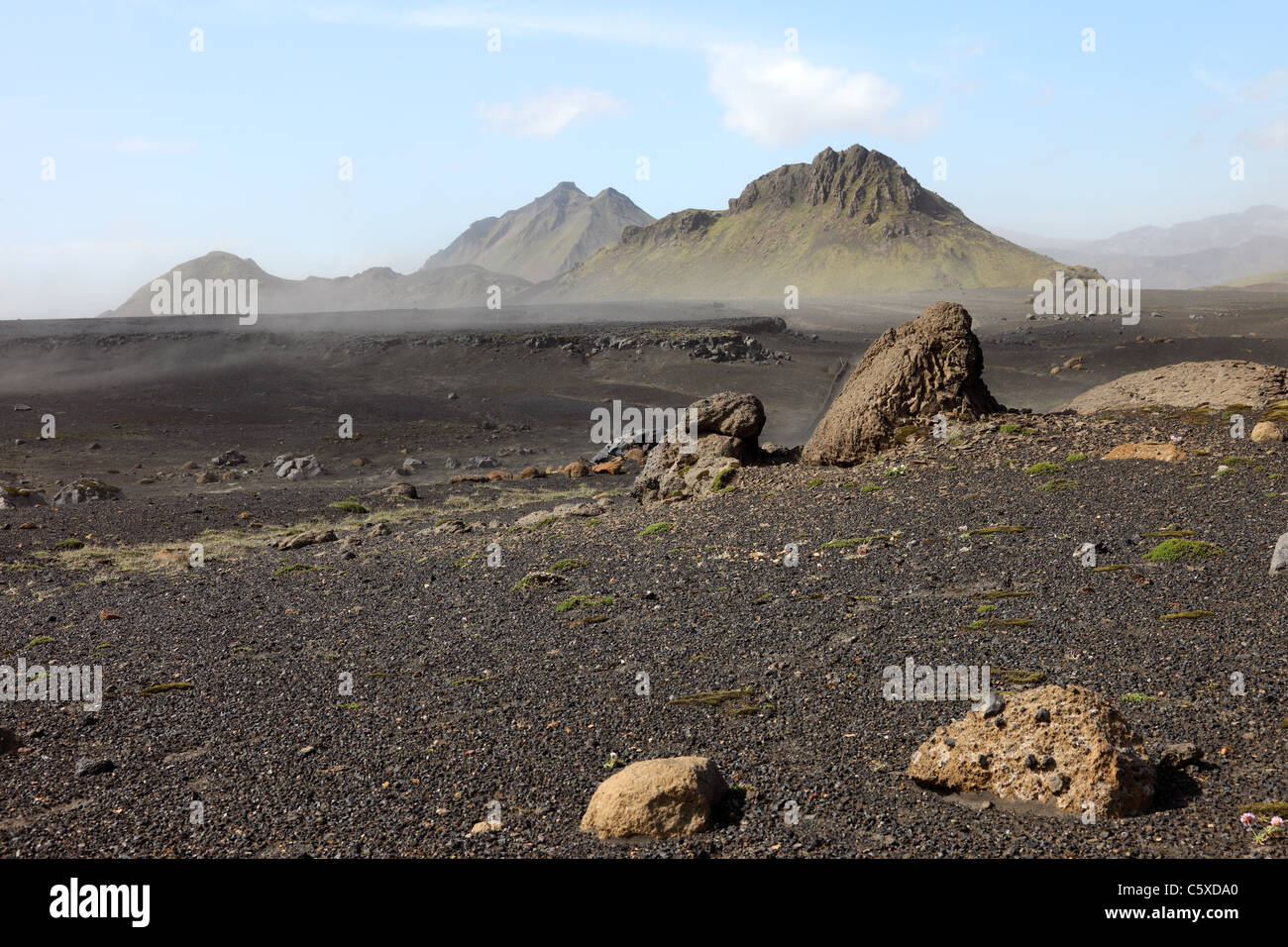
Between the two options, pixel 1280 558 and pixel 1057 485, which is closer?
pixel 1280 558

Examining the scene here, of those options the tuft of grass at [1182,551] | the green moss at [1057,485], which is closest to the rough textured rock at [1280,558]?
the tuft of grass at [1182,551]

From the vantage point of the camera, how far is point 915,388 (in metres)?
17.6

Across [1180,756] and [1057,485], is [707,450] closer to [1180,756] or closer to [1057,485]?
[1057,485]

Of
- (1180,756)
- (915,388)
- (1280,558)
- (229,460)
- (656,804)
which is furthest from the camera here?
(229,460)

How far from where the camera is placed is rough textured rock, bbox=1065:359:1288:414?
18703mm

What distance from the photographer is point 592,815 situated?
6.54 metres

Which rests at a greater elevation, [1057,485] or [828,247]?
[828,247]

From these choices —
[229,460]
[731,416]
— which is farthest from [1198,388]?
[229,460]

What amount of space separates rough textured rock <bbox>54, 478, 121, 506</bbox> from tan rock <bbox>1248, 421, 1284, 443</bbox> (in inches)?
1029

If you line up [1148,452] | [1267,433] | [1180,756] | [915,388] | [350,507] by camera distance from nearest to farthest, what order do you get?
[1180,756]
[1148,452]
[1267,433]
[915,388]
[350,507]

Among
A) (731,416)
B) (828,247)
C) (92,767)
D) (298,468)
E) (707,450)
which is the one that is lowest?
(92,767)

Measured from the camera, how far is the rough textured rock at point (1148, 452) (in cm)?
1504

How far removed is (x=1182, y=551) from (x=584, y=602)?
7.20 m

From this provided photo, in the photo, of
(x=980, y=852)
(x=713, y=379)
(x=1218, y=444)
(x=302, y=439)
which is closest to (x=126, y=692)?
(x=980, y=852)
